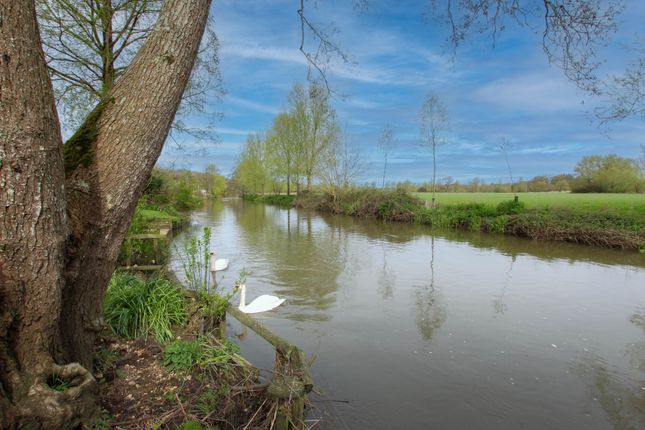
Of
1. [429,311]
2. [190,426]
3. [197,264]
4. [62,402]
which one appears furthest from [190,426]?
[429,311]

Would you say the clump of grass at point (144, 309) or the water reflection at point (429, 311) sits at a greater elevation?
the clump of grass at point (144, 309)

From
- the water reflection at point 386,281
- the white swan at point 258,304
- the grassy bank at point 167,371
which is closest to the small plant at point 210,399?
the grassy bank at point 167,371

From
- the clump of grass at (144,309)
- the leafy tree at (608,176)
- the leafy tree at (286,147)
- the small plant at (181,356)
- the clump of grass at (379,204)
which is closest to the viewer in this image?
the small plant at (181,356)

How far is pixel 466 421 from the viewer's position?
3527 millimetres

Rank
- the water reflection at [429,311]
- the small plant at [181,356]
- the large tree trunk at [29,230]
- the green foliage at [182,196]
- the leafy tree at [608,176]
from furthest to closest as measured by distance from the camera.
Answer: the green foliage at [182,196]
the leafy tree at [608,176]
the water reflection at [429,311]
the small plant at [181,356]
the large tree trunk at [29,230]

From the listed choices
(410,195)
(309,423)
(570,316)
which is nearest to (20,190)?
(309,423)

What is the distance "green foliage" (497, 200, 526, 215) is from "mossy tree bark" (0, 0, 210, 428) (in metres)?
17.7

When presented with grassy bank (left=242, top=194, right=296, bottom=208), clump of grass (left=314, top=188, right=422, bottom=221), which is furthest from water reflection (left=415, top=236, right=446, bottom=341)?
grassy bank (left=242, top=194, right=296, bottom=208)

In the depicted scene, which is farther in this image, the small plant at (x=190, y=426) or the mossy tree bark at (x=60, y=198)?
the small plant at (x=190, y=426)

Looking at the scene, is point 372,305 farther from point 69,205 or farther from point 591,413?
point 69,205

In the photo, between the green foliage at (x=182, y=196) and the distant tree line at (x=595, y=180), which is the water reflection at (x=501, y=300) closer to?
the distant tree line at (x=595, y=180)

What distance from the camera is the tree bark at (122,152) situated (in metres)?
2.44

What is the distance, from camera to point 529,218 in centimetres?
1614

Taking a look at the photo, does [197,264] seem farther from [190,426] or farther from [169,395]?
[190,426]
